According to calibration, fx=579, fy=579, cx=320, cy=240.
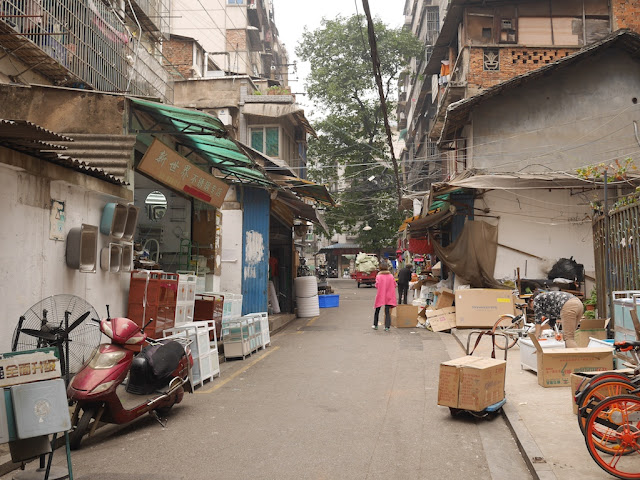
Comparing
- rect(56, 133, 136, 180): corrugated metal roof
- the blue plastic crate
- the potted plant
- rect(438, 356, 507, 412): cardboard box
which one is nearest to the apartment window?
the blue plastic crate

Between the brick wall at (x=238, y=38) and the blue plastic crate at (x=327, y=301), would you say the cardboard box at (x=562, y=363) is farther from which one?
the brick wall at (x=238, y=38)

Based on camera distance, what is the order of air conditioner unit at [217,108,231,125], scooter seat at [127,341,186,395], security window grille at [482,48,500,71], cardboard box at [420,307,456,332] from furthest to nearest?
air conditioner unit at [217,108,231,125]
security window grille at [482,48,500,71]
cardboard box at [420,307,456,332]
scooter seat at [127,341,186,395]

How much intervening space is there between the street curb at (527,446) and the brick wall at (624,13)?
679 inches

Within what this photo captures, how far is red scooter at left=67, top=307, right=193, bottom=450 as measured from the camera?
5574 millimetres

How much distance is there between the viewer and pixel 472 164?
1741cm

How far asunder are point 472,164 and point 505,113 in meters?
1.78

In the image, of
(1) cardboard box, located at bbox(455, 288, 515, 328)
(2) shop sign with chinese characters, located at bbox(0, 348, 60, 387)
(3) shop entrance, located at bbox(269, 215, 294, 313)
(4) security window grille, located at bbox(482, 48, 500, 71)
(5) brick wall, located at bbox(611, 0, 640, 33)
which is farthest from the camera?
(3) shop entrance, located at bbox(269, 215, 294, 313)

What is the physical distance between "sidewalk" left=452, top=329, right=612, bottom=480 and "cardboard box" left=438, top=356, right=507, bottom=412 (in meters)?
0.35

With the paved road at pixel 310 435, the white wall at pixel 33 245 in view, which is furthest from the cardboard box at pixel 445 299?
the white wall at pixel 33 245

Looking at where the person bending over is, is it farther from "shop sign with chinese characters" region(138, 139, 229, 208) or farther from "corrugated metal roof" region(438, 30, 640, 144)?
"corrugated metal roof" region(438, 30, 640, 144)

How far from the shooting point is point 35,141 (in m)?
6.07

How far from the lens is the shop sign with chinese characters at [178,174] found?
9.64 metres

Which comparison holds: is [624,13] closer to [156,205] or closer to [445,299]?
[445,299]

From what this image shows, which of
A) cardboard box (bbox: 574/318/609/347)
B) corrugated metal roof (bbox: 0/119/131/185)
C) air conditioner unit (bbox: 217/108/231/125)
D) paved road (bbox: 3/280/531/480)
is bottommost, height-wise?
paved road (bbox: 3/280/531/480)
